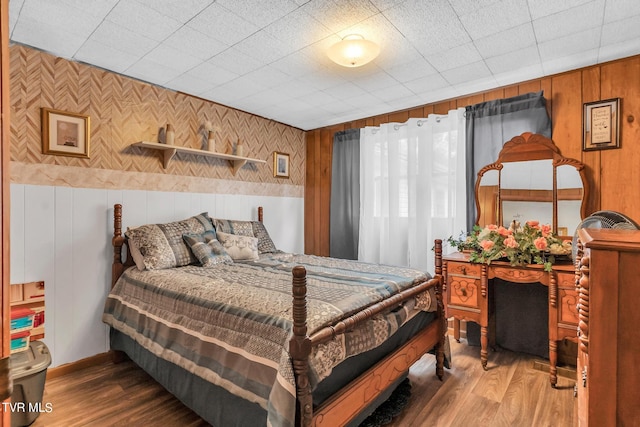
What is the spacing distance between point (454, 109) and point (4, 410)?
3587 millimetres

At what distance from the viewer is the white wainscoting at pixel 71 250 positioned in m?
2.29

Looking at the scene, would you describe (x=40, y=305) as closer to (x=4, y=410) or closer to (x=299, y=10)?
(x=4, y=410)

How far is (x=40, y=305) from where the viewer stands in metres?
2.35

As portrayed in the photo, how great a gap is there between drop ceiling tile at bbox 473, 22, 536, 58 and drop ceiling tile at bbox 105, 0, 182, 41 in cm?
199

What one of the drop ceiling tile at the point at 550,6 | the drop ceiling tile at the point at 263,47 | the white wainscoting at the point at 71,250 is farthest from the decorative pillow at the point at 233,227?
the drop ceiling tile at the point at 550,6

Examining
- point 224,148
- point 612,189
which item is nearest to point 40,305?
point 224,148

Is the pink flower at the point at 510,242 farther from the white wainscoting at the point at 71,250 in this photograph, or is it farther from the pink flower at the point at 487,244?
the white wainscoting at the point at 71,250

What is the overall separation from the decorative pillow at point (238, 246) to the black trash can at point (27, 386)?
1.37m

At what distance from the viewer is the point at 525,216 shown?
2.91m

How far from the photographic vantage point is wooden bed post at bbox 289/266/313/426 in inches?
51.4

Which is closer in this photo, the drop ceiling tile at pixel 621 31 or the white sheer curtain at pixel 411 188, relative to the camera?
the drop ceiling tile at pixel 621 31

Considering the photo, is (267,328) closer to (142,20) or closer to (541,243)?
(142,20)

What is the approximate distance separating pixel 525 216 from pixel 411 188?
1094mm

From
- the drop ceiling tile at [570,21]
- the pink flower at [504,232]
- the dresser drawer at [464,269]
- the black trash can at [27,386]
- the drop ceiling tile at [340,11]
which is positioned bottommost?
the black trash can at [27,386]
